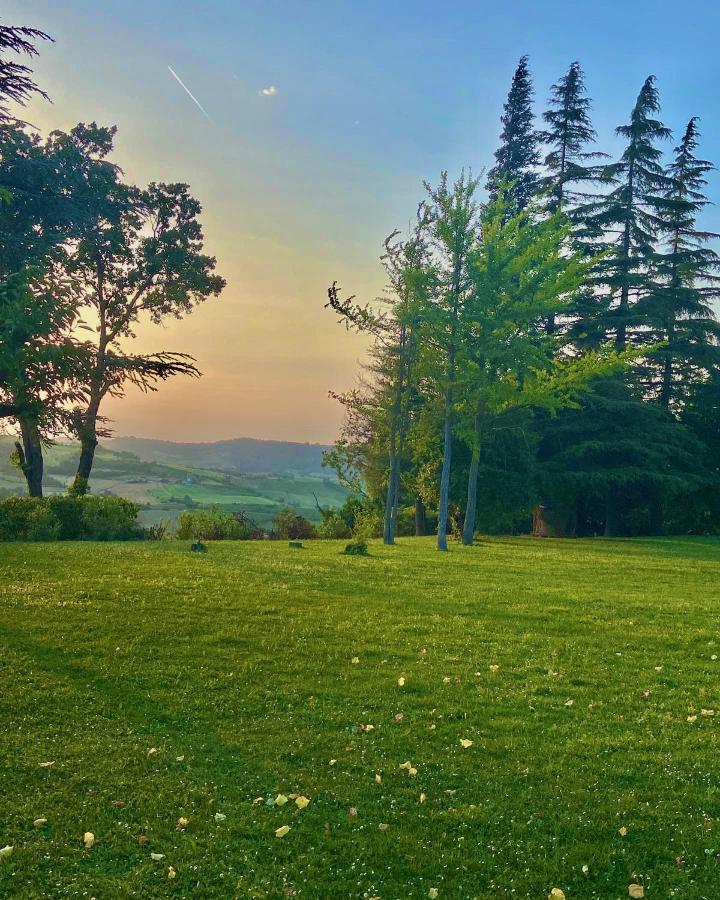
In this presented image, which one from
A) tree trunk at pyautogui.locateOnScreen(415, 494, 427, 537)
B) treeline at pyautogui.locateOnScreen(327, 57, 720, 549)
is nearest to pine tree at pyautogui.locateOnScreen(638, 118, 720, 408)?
treeline at pyautogui.locateOnScreen(327, 57, 720, 549)

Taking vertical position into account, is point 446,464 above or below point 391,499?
above

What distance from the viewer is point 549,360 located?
25.0 meters

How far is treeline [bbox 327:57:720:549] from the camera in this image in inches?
960

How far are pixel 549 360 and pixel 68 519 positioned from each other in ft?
64.2

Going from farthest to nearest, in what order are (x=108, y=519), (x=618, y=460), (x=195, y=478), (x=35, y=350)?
(x=195, y=478) → (x=618, y=460) → (x=108, y=519) → (x=35, y=350)

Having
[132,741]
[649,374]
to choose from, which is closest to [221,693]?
[132,741]

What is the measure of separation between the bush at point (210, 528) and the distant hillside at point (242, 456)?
54150mm

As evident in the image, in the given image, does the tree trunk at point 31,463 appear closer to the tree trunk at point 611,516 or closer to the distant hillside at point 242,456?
the tree trunk at point 611,516

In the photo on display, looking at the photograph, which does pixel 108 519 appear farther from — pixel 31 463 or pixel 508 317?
pixel 508 317

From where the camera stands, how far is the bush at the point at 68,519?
68.3 feet

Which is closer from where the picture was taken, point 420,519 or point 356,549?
point 356,549

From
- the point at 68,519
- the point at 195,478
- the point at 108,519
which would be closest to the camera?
the point at 68,519

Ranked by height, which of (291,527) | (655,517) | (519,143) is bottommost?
(291,527)

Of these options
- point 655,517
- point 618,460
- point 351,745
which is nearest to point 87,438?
point 351,745
